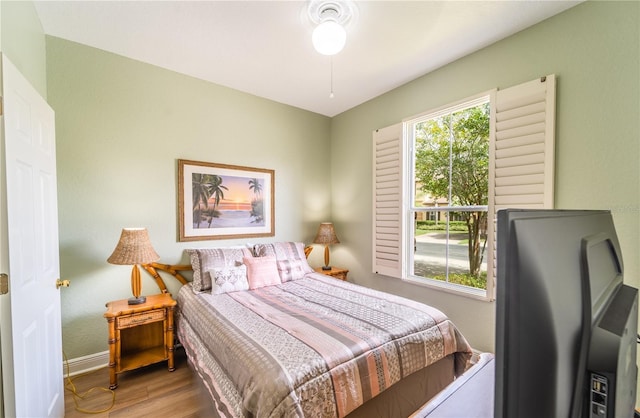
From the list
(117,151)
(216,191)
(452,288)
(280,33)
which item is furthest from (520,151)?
(117,151)

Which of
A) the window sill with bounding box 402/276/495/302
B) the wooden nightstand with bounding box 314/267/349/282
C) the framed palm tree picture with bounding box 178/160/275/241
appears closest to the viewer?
the window sill with bounding box 402/276/495/302

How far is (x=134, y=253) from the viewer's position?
218 cm

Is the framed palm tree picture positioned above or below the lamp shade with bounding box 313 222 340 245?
above

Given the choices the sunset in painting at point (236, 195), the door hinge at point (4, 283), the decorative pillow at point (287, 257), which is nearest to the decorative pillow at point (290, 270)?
the decorative pillow at point (287, 257)

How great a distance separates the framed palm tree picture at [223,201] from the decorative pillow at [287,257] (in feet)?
1.03

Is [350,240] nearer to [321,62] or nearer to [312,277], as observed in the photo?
[312,277]

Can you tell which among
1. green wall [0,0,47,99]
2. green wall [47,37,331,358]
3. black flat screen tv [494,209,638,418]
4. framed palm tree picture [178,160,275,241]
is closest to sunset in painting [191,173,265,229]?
framed palm tree picture [178,160,275,241]

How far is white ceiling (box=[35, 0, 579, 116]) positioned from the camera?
187cm

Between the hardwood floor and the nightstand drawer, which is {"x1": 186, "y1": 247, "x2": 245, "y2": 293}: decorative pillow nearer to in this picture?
the nightstand drawer

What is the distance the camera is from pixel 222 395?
145 centimetres

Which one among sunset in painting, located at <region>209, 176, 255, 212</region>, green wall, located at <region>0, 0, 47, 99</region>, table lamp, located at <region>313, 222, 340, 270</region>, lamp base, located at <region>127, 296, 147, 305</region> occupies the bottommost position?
lamp base, located at <region>127, 296, 147, 305</region>

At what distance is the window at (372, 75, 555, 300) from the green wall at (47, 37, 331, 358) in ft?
5.44

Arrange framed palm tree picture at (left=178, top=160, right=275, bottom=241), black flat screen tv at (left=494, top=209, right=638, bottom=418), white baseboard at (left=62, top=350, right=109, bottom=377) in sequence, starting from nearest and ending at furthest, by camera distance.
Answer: black flat screen tv at (left=494, top=209, right=638, bottom=418) < white baseboard at (left=62, top=350, right=109, bottom=377) < framed palm tree picture at (left=178, top=160, right=275, bottom=241)

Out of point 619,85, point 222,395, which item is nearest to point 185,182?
point 222,395
